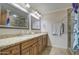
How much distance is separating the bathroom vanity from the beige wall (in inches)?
3.5

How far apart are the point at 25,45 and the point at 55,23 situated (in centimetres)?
54

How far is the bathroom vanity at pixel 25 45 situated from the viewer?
1690 millimetres

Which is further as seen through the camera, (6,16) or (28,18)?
(28,18)

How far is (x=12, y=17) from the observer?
1.93 m

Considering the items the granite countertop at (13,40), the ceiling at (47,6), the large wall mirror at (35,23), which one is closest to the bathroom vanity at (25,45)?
the granite countertop at (13,40)

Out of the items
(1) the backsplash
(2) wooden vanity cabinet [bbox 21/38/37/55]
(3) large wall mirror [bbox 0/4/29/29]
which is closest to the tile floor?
(2) wooden vanity cabinet [bbox 21/38/37/55]

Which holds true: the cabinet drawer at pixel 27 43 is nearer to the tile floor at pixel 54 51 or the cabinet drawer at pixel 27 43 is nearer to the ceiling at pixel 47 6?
the tile floor at pixel 54 51

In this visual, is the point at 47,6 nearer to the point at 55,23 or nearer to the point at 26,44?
the point at 55,23

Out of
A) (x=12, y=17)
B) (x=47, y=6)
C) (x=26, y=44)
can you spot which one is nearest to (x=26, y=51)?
(x=26, y=44)
